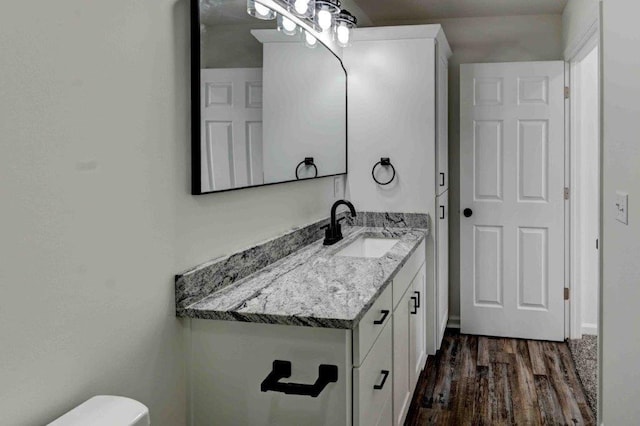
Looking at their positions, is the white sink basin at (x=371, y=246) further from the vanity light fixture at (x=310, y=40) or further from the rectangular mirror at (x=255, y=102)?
the vanity light fixture at (x=310, y=40)

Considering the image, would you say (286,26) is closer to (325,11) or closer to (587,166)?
(325,11)

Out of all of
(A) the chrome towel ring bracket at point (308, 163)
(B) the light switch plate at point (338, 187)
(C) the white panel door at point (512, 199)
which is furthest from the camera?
(C) the white panel door at point (512, 199)

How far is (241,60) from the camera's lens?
219 centimetres

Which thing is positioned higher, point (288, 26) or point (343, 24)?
point (343, 24)

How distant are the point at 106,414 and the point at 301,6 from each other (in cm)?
189

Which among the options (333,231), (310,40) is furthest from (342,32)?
(333,231)

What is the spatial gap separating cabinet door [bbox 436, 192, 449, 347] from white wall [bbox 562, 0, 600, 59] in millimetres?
1277

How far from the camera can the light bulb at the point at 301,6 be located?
252 centimetres

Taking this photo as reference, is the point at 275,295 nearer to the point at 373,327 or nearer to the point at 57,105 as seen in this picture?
the point at 373,327

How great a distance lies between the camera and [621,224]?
2250mm

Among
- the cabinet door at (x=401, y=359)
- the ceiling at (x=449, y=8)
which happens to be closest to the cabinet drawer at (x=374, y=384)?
the cabinet door at (x=401, y=359)

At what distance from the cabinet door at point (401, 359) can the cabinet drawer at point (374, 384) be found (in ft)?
0.40

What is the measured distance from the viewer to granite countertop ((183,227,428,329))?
1.69m

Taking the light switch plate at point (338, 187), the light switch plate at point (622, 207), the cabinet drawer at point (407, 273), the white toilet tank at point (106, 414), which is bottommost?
the white toilet tank at point (106, 414)
